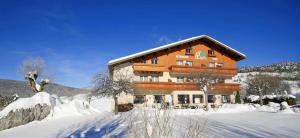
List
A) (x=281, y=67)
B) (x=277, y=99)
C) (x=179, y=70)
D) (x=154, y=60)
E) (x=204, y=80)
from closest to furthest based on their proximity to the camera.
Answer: (x=204, y=80) < (x=179, y=70) < (x=154, y=60) < (x=277, y=99) < (x=281, y=67)

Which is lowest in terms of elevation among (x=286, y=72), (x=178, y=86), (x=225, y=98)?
(x=225, y=98)

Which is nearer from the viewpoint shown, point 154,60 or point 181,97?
A: point 181,97

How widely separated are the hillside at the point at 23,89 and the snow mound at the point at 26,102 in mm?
31243

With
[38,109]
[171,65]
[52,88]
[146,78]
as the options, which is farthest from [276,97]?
[52,88]

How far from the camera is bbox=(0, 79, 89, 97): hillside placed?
198 ft

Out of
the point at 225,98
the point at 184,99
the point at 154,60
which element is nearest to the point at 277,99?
the point at 225,98

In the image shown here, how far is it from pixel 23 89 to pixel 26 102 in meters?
39.5

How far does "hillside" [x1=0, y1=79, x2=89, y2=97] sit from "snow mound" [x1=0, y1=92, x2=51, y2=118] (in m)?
31.2

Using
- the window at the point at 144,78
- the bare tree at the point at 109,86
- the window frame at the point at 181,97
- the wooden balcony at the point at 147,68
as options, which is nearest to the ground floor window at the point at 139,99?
the window at the point at 144,78

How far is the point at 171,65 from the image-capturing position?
124 feet

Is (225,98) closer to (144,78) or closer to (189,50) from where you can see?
(189,50)

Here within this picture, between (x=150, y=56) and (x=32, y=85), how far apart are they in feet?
49.9

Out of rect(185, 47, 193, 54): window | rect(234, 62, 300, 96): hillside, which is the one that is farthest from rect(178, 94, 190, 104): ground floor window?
rect(234, 62, 300, 96): hillside

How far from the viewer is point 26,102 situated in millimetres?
26422
